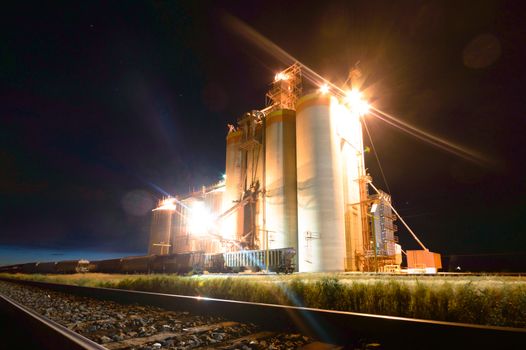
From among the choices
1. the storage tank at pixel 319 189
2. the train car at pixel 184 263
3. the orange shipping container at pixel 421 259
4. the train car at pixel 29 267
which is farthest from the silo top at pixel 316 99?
the train car at pixel 29 267

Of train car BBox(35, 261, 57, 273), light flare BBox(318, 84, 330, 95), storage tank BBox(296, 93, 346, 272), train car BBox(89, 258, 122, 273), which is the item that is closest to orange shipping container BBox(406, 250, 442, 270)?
storage tank BBox(296, 93, 346, 272)

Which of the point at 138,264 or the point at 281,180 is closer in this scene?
the point at 281,180

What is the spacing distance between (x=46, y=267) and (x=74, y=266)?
12.1 m

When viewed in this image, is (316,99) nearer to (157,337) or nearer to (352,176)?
(352,176)

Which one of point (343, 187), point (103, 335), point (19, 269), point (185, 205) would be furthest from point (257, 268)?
point (19, 269)

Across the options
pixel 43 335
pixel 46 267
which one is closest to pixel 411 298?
pixel 43 335

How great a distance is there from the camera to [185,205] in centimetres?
5375

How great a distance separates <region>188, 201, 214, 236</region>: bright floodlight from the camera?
41531mm

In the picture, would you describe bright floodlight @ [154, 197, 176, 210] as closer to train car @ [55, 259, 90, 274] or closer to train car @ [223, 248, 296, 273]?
train car @ [55, 259, 90, 274]

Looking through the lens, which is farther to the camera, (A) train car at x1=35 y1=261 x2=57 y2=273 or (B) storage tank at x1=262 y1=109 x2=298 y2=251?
(A) train car at x1=35 y1=261 x2=57 y2=273

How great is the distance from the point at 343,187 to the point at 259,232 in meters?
10.8

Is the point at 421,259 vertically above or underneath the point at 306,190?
underneath

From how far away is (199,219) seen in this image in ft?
151

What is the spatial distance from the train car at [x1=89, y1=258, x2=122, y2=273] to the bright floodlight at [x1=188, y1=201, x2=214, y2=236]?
11.0 m
